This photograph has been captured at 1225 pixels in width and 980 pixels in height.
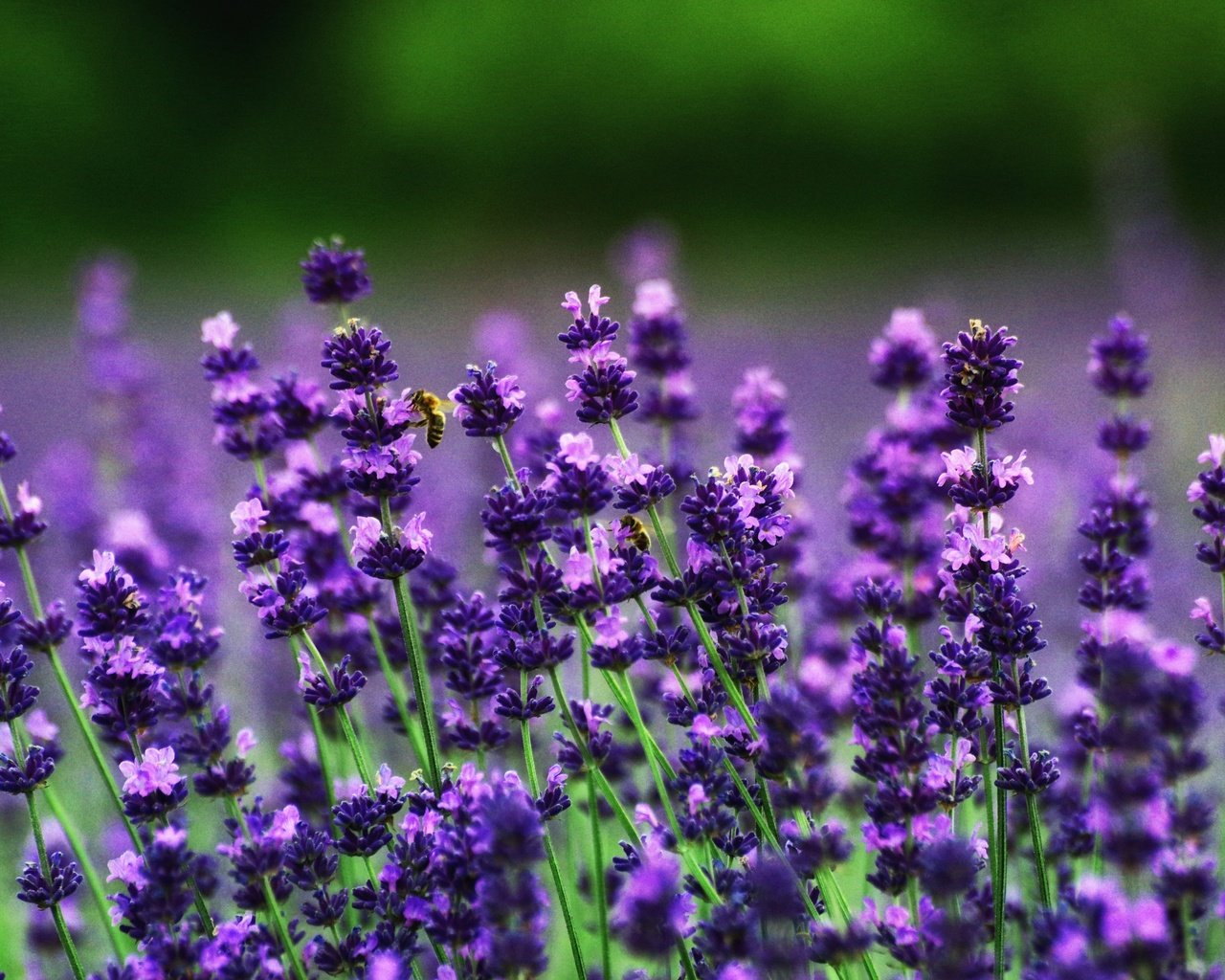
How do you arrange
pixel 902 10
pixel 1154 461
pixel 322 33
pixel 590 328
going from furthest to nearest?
pixel 322 33
pixel 902 10
pixel 1154 461
pixel 590 328

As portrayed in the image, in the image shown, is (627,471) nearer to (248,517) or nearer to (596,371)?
(596,371)

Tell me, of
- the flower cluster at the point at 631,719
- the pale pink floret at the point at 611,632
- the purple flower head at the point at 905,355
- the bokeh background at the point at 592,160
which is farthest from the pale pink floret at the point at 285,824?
the bokeh background at the point at 592,160

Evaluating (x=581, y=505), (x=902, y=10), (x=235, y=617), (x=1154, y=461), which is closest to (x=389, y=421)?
(x=581, y=505)

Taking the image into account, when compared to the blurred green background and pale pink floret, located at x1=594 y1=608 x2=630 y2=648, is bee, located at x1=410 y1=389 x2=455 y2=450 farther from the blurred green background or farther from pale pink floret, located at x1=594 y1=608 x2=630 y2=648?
the blurred green background

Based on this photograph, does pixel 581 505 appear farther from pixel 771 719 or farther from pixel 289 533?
pixel 289 533

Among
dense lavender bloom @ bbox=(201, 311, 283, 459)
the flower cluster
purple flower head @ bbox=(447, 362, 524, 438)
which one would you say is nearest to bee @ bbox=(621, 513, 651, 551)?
the flower cluster
